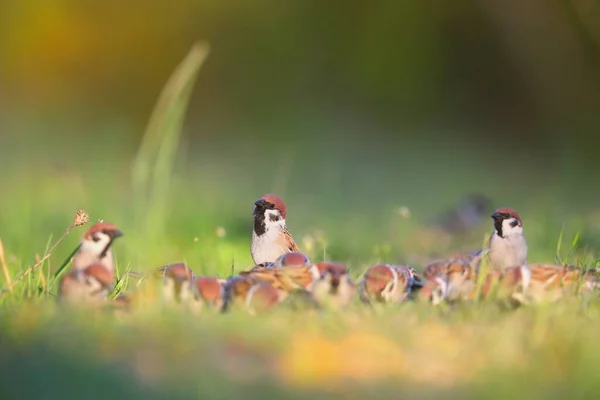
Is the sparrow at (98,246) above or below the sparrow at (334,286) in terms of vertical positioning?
above

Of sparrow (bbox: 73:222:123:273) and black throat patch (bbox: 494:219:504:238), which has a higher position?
black throat patch (bbox: 494:219:504:238)

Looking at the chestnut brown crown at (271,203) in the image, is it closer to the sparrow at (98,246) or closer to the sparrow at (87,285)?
the sparrow at (98,246)

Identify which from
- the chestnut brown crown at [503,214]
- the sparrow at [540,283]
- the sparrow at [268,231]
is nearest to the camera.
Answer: the sparrow at [540,283]

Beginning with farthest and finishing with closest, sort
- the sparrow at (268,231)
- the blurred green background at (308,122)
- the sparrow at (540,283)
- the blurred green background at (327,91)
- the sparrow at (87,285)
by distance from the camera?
the blurred green background at (327,91) → the blurred green background at (308,122) → the sparrow at (268,231) → the sparrow at (540,283) → the sparrow at (87,285)

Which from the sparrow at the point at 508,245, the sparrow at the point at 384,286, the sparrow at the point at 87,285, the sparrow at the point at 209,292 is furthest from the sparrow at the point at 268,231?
the sparrow at the point at 87,285

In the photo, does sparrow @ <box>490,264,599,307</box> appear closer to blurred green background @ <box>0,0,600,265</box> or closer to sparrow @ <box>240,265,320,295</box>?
sparrow @ <box>240,265,320,295</box>

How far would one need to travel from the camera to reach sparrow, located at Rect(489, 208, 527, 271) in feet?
12.0

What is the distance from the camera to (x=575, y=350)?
7.61ft

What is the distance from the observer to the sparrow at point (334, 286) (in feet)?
9.14

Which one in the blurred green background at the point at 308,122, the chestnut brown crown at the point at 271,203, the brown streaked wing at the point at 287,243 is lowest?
the brown streaked wing at the point at 287,243

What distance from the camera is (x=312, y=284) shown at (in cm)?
288

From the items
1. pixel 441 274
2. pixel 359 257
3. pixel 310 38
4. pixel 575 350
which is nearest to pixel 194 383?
pixel 575 350

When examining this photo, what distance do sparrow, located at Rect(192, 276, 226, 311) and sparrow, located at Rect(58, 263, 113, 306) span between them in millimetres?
235

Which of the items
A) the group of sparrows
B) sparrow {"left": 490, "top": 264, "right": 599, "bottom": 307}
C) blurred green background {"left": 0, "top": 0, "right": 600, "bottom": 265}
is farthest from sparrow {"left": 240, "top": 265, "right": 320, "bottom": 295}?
blurred green background {"left": 0, "top": 0, "right": 600, "bottom": 265}
